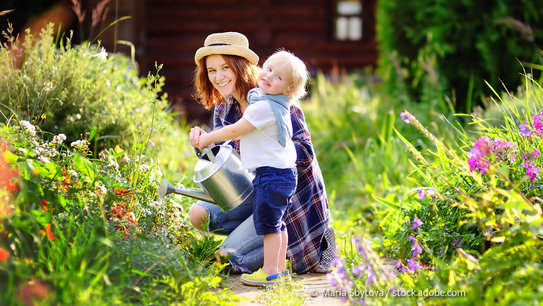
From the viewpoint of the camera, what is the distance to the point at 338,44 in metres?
10.8

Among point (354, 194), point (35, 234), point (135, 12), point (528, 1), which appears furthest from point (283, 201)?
point (135, 12)

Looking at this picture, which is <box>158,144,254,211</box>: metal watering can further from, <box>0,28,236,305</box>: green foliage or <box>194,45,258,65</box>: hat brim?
<box>194,45,258,65</box>: hat brim

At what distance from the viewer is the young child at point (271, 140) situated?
2994mm

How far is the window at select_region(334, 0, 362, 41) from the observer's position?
11.3 metres

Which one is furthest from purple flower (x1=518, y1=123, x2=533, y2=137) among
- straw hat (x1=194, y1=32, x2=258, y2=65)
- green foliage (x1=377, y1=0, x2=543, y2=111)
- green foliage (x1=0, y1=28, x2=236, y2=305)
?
green foliage (x1=377, y1=0, x2=543, y2=111)

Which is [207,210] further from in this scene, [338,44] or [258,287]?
[338,44]

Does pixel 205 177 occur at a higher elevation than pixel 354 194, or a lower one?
higher

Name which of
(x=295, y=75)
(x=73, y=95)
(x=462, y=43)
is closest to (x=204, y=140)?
(x=295, y=75)

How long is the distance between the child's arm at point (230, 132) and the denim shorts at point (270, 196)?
0.68 ft

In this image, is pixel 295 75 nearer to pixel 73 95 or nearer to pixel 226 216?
pixel 226 216

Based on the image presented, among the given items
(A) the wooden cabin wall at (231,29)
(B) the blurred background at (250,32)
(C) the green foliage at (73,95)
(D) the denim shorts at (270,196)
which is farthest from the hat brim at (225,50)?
(A) the wooden cabin wall at (231,29)

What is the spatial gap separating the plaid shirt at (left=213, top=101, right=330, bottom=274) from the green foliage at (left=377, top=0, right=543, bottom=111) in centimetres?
302

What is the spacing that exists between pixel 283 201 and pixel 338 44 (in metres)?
8.05

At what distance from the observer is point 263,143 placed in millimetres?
3033
